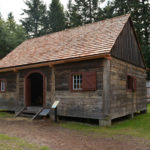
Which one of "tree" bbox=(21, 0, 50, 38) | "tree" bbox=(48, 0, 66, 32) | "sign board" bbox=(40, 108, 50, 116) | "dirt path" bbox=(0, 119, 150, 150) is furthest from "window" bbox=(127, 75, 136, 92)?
"tree" bbox=(21, 0, 50, 38)

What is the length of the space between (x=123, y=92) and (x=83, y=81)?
2.75 metres

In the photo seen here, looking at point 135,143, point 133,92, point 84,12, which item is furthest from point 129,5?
point 135,143

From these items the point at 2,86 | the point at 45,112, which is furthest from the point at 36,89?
the point at 45,112

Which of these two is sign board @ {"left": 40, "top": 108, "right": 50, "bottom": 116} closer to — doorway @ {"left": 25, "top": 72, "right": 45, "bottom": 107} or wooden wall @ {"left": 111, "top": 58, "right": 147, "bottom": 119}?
wooden wall @ {"left": 111, "top": 58, "right": 147, "bottom": 119}

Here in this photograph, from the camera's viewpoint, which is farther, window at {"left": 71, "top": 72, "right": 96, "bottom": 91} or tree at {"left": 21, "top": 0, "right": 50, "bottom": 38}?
tree at {"left": 21, "top": 0, "right": 50, "bottom": 38}

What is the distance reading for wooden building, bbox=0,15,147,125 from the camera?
31.7 feet

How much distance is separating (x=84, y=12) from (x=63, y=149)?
33.0m

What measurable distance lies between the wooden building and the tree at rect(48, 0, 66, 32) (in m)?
23.0

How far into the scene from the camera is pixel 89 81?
32.2 ft

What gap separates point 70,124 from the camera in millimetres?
10102

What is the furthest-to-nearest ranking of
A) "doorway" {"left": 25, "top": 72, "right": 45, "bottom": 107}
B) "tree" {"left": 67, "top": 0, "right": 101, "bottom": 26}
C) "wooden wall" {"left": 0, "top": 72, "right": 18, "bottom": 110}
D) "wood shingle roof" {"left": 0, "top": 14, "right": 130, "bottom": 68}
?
"tree" {"left": 67, "top": 0, "right": 101, "bottom": 26} → "doorway" {"left": 25, "top": 72, "right": 45, "bottom": 107} → "wooden wall" {"left": 0, "top": 72, "right": 18, "bottom": 110} → "wood shingle roof" {"left": 0, "top": 14, "right": 130, "bottom": 68}

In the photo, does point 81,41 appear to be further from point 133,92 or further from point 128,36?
point 133,92

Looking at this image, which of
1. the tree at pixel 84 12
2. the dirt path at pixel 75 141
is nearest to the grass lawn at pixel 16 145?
the dirt path at pixel 75 141

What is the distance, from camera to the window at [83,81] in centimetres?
973
